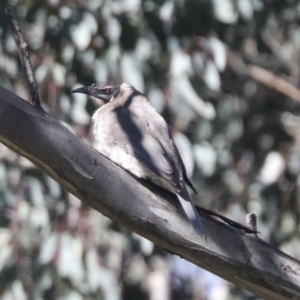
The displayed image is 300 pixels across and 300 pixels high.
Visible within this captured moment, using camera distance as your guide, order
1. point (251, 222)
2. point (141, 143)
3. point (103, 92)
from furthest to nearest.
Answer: point (103, 92)
point (141, 143)
point (251, 222)

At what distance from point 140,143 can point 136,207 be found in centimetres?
119

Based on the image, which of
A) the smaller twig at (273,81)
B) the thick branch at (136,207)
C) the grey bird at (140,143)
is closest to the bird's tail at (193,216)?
the thick branch at (136,207)

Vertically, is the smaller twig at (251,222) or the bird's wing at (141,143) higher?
the smaller twig at (251,222)

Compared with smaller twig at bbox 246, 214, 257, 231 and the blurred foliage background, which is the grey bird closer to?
smaller twig at bbox 246, 214, 257, 231

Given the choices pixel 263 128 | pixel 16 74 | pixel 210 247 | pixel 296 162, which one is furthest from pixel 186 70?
pixel 210 247

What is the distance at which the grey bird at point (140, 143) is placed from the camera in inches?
161

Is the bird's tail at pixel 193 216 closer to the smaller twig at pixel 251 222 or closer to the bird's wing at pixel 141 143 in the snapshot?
the smaller twig at pixel 251 222

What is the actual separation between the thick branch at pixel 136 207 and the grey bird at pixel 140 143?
1.08 ft

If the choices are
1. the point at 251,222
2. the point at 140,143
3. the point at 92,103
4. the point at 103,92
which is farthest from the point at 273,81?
the point at 251,222

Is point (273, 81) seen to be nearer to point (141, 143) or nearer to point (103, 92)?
point (103, 92)

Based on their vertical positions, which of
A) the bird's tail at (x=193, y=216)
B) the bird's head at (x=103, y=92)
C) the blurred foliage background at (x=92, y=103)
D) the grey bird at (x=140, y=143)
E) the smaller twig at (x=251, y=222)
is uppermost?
the bird's tail at (x=193, y=216)

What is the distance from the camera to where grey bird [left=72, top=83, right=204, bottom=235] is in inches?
161

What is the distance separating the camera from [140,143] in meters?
4.41

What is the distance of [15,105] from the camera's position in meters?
3.07
